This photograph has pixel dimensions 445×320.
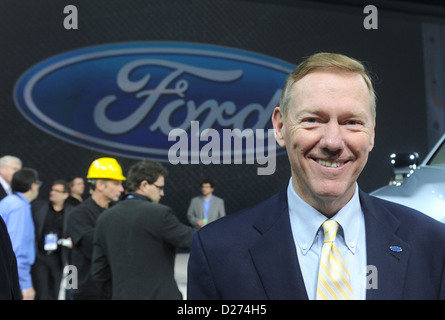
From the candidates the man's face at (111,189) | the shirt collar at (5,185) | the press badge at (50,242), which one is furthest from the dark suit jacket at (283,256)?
the shirt collar at (5,185)

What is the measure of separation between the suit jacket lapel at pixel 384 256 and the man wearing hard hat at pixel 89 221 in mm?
2755

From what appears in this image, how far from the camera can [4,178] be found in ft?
16.6

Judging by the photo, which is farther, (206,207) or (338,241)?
(206,207)

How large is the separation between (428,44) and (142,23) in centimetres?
527

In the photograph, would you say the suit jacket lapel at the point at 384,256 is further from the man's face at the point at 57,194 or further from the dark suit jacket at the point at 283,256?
the man's face at the point at 57,194

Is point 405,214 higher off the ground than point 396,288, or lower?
higher

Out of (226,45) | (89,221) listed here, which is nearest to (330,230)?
(89,221)

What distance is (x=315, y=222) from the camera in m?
1.14

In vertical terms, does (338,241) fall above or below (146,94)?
below

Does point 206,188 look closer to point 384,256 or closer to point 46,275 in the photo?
point 46,275

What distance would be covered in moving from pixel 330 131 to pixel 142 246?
240 cm
